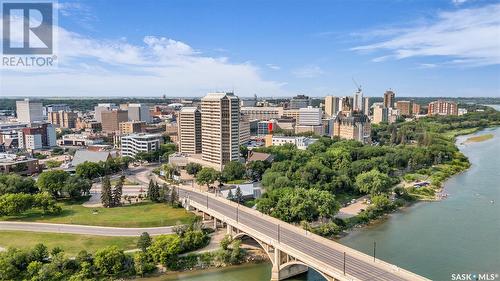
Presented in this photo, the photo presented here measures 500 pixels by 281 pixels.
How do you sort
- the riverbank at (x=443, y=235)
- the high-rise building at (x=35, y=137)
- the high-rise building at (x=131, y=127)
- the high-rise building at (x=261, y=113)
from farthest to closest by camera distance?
the high-rise building at (x=261, y=113) < the high-rise building at (x=131, y=127) < the high-rise building at (x=35, y=137) < the riverbank at (x=443, y=235)

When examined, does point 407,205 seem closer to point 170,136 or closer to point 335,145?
point 335,145

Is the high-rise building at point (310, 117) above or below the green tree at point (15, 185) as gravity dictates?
above

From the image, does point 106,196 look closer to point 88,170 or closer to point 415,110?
point 88,170

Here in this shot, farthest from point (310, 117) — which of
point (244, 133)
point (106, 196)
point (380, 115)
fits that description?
point (106, 196)

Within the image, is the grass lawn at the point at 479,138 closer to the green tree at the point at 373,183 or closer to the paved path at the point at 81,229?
the green tree at the point at 373,183

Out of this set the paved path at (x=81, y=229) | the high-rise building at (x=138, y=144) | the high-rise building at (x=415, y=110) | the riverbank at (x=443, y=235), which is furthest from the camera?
the high-rise building at (x=415, y=110)

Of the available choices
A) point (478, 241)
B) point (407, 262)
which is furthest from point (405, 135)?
point (407, 262)

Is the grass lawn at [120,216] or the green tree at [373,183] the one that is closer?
the grass lawn at [120,216]

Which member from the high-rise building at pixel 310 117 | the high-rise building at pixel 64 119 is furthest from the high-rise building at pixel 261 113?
the high-rise building at pixel 64 119
